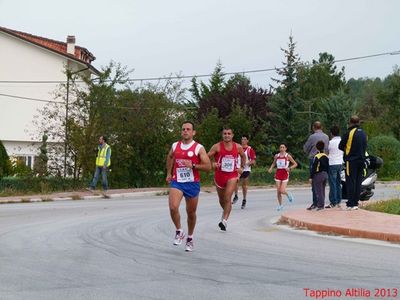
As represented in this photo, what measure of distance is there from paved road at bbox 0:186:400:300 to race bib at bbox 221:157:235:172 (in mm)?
1167

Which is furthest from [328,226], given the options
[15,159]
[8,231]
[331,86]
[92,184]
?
[331,86]

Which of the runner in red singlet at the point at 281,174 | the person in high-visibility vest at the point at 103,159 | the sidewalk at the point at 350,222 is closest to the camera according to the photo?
the sidewalk at the point at 350,222

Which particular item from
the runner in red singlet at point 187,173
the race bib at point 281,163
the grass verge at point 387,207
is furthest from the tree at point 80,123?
the runner in red singlet at point 187,173

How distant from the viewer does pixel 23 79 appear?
166 ft

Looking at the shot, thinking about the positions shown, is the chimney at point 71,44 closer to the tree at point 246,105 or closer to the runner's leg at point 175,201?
the tree at point 246,105

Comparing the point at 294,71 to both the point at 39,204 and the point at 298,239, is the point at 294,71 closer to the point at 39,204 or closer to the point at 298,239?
the point at 39,204

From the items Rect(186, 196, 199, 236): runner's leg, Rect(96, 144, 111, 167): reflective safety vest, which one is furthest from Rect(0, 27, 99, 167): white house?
Rect(186, 196, 199, 236): runner's leg

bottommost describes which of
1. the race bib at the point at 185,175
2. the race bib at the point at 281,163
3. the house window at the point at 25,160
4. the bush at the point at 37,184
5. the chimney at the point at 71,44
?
the bush at the point at 37,184

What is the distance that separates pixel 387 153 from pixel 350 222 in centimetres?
2693

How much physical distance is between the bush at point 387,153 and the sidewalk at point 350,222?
78.7 ft

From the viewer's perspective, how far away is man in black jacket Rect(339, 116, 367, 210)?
48.6 ft

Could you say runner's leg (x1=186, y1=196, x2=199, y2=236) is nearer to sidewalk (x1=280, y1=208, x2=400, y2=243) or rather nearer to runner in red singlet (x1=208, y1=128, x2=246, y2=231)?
runner in red singlet (x1=208, y1=128, x2=246, y2=231)

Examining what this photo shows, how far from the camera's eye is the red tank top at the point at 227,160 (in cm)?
1288

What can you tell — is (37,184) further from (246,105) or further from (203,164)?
(246,105)
